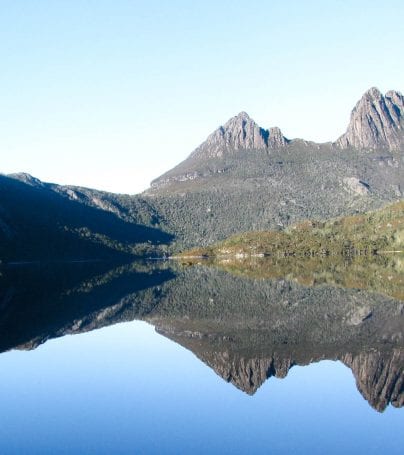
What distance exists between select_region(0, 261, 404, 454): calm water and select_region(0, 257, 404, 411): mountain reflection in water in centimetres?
11

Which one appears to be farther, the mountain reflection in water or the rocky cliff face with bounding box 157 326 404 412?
the mountain reflection in water

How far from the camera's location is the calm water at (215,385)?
15.2 meters

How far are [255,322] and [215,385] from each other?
14491mm

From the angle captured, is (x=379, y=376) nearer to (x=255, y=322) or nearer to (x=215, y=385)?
(x=215, y=385)

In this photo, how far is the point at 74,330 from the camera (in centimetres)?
3509

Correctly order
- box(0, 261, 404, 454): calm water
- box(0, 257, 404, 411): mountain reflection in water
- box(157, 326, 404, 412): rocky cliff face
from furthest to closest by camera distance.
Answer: box(0, 257, 404, 411): mountain reflection in water
box(157, 326, 404, 412): rocky cliff face
box(0, 261, 404, 454): calm water

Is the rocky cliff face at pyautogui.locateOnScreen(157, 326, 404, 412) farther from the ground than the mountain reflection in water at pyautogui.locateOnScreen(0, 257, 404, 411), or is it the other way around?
the mountain reflection in water at pyautogui.locateOnScreen(0, 257, 404, 411)

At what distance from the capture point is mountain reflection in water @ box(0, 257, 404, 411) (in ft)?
74.1

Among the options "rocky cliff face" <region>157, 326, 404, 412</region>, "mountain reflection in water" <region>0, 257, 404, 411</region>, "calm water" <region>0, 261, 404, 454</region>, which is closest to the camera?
"calm water" <region>0, 261, 404, 454</region>

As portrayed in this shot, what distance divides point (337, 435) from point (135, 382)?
365 inches

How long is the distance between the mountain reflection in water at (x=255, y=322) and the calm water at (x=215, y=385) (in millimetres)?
113

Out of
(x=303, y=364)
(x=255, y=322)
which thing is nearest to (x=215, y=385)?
(x=303, y=364)

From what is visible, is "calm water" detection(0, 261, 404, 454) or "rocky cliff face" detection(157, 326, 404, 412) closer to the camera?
"calm water" detection(0, 261, 404, 454)

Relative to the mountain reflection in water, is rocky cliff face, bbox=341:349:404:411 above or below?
below
